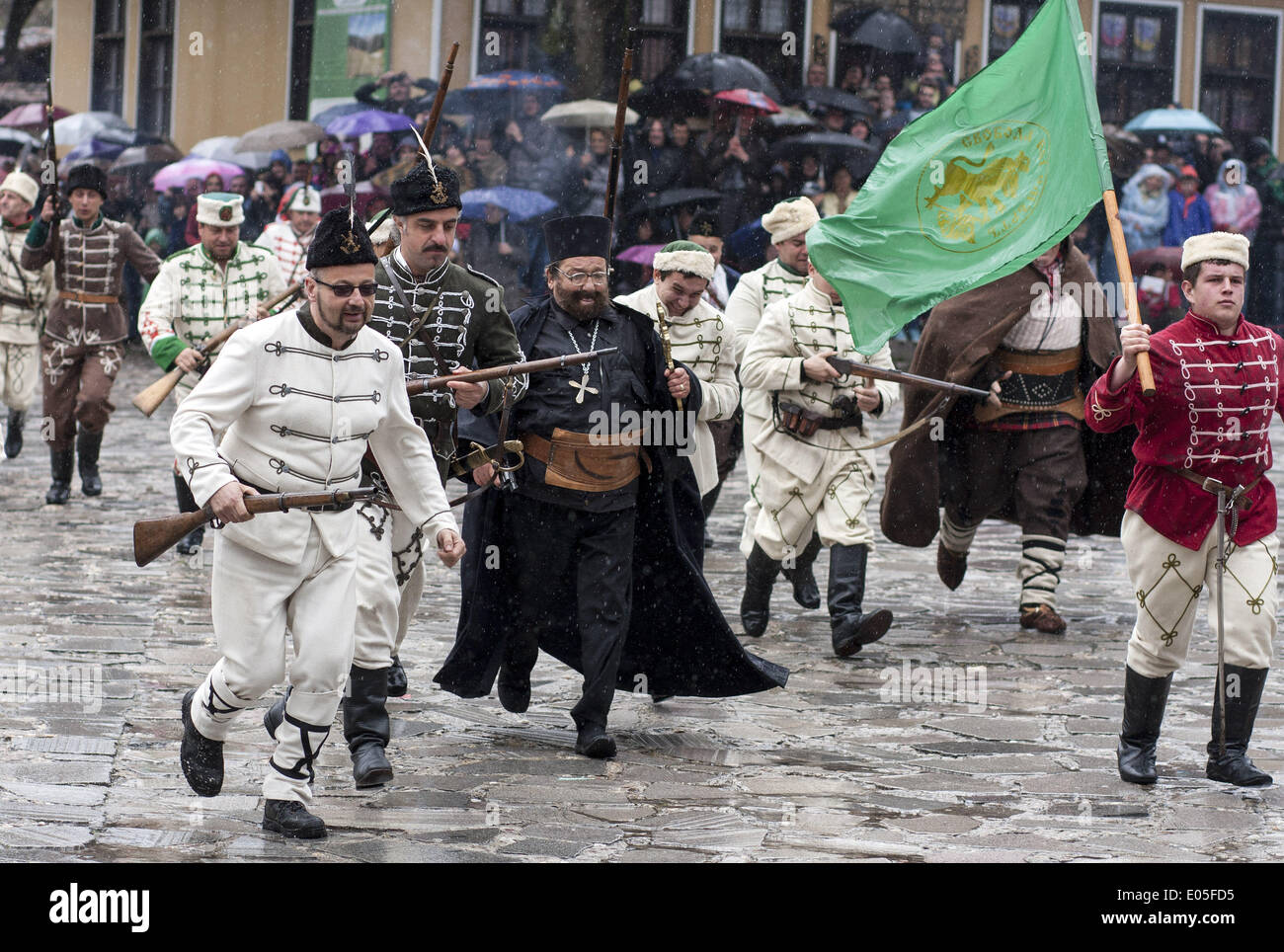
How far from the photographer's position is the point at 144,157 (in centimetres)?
2358

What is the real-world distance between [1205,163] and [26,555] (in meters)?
15.9

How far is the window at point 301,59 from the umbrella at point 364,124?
13.3 feet

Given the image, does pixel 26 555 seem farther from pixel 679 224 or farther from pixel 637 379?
pixel 679 224

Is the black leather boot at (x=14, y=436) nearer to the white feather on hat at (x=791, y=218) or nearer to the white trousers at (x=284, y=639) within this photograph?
the white feather on hat at (x=791, y=218)

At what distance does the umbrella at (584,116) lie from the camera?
68.5 ft

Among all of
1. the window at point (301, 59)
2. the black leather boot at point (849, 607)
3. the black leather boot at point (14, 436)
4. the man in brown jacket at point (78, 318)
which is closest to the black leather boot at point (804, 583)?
the black leather boot at point (849, 607)

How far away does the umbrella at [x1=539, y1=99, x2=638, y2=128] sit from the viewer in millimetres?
20875

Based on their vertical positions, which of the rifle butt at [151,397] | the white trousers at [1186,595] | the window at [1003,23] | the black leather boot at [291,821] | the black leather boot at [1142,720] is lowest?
the black leather boot at [291,821]

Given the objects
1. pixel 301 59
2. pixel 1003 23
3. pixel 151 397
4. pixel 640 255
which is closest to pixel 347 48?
pixel 301 59

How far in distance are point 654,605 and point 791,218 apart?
300 centimetres

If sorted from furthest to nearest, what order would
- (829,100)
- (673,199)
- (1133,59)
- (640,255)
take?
(1133,59)
(829,100)
(673,199)
(640,255)

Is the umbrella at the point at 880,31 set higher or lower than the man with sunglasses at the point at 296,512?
higher

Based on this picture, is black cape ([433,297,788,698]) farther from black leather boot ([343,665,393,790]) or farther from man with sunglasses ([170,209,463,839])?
man with sunglasses ([170,209,463,839])

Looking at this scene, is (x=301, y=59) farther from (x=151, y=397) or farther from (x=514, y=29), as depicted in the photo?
(x=151, y=397)
